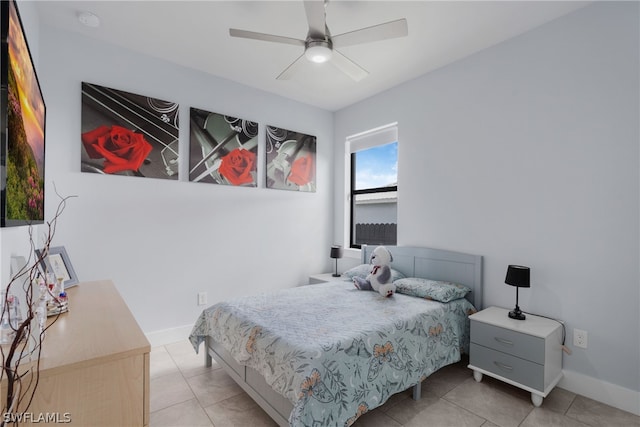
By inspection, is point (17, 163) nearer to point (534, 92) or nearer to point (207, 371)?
point (207, 371)

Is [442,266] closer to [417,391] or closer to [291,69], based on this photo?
[417,391]

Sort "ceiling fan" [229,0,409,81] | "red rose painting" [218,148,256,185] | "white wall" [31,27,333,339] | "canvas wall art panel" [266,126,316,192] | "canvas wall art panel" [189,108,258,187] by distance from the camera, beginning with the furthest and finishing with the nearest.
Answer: "canvas wall art panel" [266,126,316,192] → "red rose painting" [218,148,256,185] → "canvas wall art panel" [189,108,258,187] → "white wall" [31,27,333,339] → "ceiling fan" [229,0,409,81]

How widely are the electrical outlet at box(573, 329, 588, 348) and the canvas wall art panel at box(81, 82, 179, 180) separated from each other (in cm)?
353

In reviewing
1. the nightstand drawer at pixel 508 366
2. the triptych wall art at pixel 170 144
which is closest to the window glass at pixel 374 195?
the triptych wall art at pixel 170 144

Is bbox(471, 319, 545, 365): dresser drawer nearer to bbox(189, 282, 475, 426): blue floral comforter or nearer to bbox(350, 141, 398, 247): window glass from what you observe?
bbox(189, 282, 475, 426): blue floral comforter

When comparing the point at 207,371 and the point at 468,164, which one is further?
the point at 468,164

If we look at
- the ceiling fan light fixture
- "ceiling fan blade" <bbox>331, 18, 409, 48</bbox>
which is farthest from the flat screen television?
"ceiling fan blade" <bbox>331, 18, 409, 48</bbox>

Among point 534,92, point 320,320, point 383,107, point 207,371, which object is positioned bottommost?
point 207,371

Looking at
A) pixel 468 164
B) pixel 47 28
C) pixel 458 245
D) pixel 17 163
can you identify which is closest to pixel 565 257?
pixel 458 245

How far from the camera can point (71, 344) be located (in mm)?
1064

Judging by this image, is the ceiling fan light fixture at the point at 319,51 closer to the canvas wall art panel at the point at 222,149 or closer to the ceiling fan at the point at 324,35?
the ceiling fan at the point at 324,35

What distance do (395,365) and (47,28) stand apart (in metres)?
3.54

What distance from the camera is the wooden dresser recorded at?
2.99ft

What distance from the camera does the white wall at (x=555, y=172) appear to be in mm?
2047
